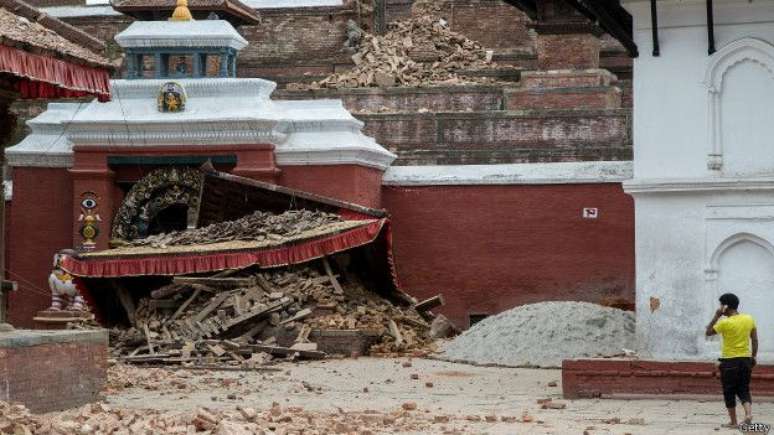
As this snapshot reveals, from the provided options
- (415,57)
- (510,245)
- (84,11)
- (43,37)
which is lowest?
(510,245)

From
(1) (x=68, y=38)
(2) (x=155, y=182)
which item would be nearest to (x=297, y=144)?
(2) (x=155, y=182)

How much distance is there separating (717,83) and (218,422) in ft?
27.1

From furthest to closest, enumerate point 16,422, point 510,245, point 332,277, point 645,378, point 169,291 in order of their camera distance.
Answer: point 510,245 < point 332,277 < point 169,291 < point 645,378 < point 16,422

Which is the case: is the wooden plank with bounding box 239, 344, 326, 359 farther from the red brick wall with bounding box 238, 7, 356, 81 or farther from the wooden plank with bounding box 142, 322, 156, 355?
the red brick wall with bounding box 238, 7, 356, 81

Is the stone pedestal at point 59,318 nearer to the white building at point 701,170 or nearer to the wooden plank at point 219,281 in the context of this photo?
the wooden plank at point 219,281

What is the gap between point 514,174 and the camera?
29844 mm

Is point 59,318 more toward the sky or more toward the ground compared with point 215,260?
more toward the ground

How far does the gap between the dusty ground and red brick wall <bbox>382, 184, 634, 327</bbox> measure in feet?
20.2

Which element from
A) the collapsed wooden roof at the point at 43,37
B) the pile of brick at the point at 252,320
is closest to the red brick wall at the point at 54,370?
the collapsed wooden roof at the point at 43,37

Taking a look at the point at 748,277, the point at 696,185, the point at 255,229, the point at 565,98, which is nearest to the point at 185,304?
the point at 255,229

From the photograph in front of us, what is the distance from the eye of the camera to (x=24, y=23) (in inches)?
635

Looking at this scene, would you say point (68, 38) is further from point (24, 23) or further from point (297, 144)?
point (297, 144)

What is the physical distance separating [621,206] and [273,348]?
7.95 meters

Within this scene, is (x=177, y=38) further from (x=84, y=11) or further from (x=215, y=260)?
(x=84, y=11)
